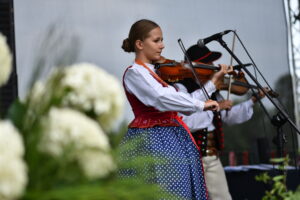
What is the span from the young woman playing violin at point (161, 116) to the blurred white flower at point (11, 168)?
72.2 inches

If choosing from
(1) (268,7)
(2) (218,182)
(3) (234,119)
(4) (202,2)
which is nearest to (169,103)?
(2) (218,182)

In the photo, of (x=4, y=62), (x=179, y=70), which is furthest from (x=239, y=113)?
(x=4, y=62)

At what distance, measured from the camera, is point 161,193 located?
73 centimetres

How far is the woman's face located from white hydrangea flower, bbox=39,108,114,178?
6.52 ft

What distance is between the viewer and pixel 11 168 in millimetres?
618

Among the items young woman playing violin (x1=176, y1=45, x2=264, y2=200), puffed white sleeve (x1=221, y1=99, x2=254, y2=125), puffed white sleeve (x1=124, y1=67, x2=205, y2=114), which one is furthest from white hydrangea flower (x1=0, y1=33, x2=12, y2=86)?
puffed white sleeve (x1=221, y1=99, x2=254, y2=125)

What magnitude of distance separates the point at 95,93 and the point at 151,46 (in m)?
1.95

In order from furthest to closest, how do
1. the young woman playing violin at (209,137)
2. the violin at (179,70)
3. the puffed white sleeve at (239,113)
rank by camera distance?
the puffed white sleeve at (239,113)
the young woman playing violin at (209,137)
the violin at (179,70)

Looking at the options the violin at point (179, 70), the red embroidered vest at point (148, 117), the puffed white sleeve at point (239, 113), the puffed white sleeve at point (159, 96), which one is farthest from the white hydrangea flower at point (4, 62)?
the puffed white sleeve at point (239, 113)

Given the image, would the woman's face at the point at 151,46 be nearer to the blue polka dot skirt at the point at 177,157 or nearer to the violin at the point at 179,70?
the violin at the point at 179,70

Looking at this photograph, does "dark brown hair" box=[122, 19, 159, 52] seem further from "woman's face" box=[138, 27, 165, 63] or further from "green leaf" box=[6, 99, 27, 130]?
"green leaf" box=[6, 99, 27, 130]

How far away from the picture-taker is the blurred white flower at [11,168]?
61 cm

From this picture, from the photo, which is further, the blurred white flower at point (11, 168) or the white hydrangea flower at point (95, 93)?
the white hydrangea flower at point (95, 93)

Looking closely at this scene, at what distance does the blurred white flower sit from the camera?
0.61 metres
